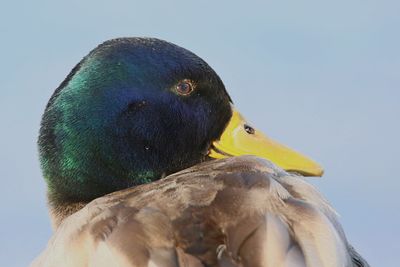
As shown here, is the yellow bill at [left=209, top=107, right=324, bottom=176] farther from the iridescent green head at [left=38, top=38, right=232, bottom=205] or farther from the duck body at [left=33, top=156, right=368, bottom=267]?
the duck body at [left=33, top=156, right=368, bottom=267]

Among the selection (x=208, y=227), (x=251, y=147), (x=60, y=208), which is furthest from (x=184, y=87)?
(x=208, y=227)

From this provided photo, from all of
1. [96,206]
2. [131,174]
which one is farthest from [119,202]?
[131,174]

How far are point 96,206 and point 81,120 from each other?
5.53 ft

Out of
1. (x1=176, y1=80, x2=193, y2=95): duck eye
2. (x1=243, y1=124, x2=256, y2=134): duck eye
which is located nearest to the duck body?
(x1=176, y1=80, x2=193, y2=95): duck eye

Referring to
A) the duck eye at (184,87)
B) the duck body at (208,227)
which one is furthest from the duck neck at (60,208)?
the duck body at (208,227)

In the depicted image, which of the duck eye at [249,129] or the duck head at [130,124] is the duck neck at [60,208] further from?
the duck eye at [249,129]

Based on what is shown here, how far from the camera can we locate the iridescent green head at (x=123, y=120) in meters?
7.18

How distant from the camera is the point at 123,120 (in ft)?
23.8

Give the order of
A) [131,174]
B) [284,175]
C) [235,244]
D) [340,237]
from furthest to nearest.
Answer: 1. [131,174]
2. [284,175]
3. [340,237]
4. [235,244]

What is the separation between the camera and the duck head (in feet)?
23.6

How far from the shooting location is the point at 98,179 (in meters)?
7.16

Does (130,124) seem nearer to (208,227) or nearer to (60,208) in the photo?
(60,208)

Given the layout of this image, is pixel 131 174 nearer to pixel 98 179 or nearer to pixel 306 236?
pixel 98 179

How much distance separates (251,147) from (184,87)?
52cm
